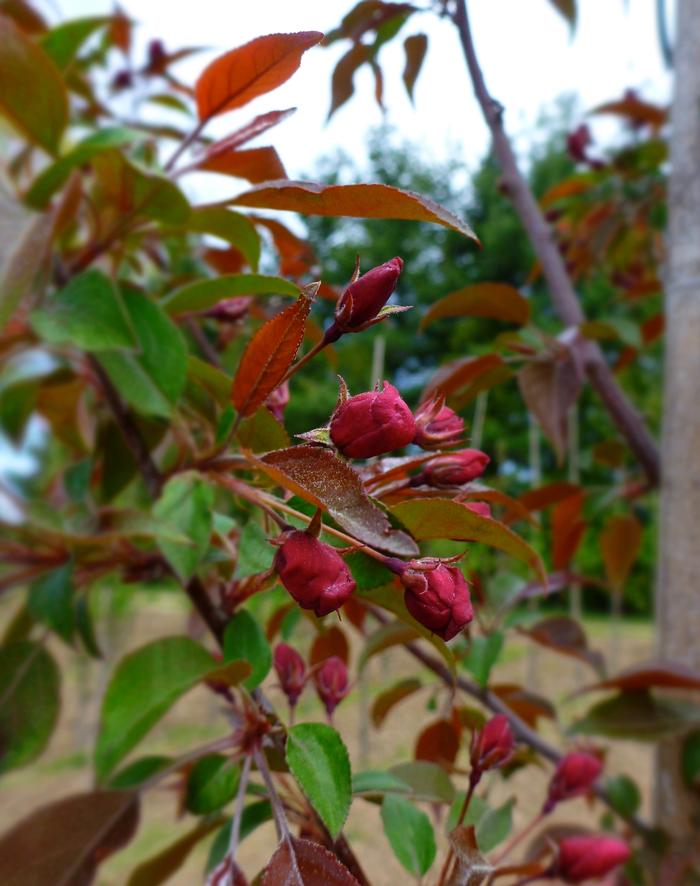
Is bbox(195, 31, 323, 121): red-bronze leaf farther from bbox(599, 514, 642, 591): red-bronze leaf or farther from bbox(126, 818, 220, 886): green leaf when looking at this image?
bbox(599, 514, 642, 591): red-bronze leaf

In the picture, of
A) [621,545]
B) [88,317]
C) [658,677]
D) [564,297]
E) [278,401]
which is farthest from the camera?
[621,545]

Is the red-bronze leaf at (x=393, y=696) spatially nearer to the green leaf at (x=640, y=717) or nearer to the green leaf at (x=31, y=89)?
the green leaf at (x=640, y=717)

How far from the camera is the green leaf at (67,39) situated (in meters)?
0.52

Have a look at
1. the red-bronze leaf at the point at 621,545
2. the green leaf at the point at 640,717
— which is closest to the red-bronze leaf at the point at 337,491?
the green leaf at the point at 640,717

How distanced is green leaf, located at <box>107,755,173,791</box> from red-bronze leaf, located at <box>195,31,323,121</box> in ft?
1.07

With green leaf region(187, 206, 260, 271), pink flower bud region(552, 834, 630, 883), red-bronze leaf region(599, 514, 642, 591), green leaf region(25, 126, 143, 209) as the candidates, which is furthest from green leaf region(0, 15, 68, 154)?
red-bronze leaf region(599, 514, 642, 591)

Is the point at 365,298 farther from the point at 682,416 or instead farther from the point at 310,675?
the point at 682,416

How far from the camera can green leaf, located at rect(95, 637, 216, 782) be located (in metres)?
0.34

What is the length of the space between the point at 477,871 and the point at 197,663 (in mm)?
162

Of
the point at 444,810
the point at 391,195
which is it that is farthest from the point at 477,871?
the point at 444,810

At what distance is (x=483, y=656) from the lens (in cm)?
45

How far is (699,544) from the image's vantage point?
2.08ft

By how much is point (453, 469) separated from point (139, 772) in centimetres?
27

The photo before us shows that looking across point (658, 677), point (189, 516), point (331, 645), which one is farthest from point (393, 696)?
point (189, 516)
